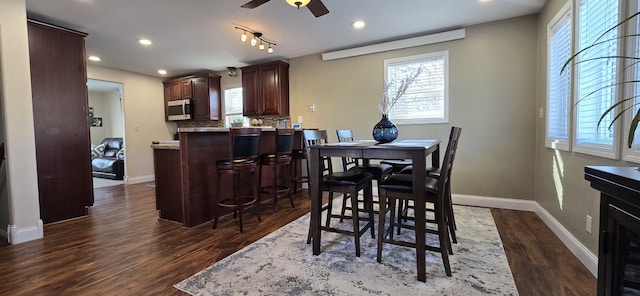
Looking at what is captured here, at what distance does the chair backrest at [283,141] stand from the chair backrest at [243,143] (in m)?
0.39

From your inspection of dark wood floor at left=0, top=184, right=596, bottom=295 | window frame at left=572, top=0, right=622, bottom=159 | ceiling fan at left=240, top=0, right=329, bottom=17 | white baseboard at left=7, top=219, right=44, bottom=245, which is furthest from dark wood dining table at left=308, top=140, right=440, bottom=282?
white baseboard at left=7, top=219, right=44, bottom=245

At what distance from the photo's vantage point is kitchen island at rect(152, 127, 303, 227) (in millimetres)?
2791

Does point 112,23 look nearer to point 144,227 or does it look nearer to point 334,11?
point 144,227

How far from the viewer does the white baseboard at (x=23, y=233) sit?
2498 millimetres

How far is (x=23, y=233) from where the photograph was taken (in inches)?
100

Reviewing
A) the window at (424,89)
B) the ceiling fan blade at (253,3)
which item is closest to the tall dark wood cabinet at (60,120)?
the ceiling fan blade at (253,3)

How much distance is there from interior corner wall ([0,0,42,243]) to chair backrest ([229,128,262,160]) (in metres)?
1.93

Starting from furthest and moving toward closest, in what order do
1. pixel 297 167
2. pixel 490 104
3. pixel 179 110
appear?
pixel 179 110, pixel 297 167, pixel 490 104

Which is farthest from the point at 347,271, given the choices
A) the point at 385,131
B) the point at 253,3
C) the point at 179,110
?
the point at 179,110

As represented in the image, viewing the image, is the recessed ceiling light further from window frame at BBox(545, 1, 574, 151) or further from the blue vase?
window frame at BBox(545, 1, 574, 151)

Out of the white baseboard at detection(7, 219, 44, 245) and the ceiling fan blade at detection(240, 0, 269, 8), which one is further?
the white baseboard at detection(7, 219, 44, 245)

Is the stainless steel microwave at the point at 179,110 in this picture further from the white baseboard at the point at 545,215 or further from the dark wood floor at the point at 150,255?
the white baseboard at the point at 545,215

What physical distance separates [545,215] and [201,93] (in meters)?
6.00

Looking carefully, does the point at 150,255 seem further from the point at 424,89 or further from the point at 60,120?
the point at 424,89
